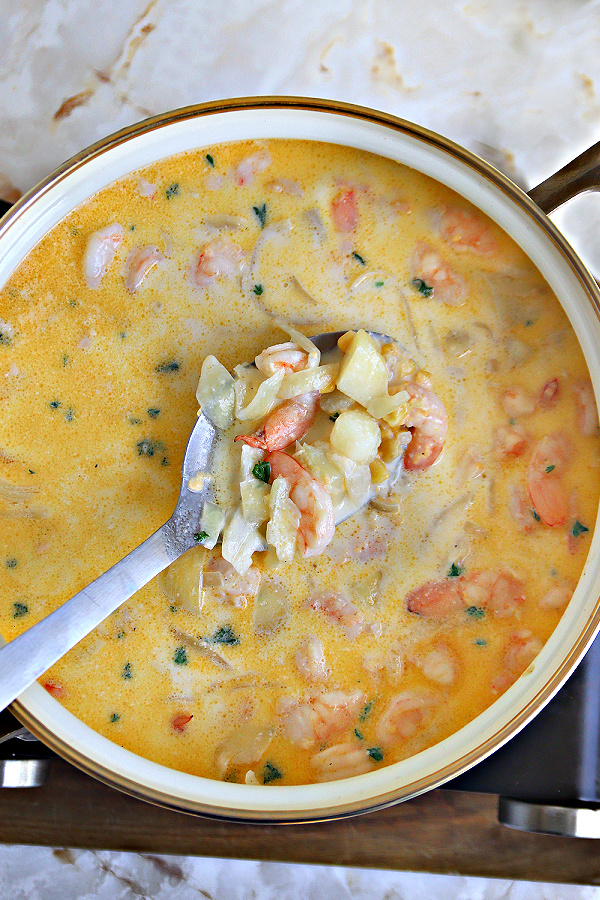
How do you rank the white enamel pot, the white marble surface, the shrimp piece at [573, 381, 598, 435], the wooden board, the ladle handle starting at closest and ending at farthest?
the ladle handle
the white enamel pot
the shrimp piece at [573, 381, 598, 435]
the wooden board
the white marble surface

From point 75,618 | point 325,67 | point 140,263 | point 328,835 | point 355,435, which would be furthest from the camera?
point 325,67

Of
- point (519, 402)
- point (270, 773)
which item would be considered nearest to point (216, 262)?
point (519, 402)

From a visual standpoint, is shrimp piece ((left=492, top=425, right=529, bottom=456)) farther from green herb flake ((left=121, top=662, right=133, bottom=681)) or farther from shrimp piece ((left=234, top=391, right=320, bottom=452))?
green herb flake ((left=121, top=662, right=133, bottom=681))

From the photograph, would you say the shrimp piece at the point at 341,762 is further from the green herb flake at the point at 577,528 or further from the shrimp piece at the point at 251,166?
the shrimp piece at the point at 251,166

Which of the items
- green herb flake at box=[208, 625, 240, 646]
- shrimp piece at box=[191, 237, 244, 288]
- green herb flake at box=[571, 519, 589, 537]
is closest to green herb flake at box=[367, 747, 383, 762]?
green herb flake at box=[208, 625, 240, 646]

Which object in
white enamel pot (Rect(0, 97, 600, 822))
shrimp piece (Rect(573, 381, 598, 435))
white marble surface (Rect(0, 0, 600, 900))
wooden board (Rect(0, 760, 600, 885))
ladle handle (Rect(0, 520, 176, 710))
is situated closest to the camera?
ladle handle (Rect(0, 520, 176, 710))

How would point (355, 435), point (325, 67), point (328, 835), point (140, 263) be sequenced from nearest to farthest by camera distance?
point (355, 435) → point (140, 263) → point (328, 835) → point (325, 67)

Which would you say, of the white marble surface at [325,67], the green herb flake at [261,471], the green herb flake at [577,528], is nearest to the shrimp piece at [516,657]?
the green herb flake at [577,528]

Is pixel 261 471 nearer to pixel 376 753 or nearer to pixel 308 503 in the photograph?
pixel 308 503

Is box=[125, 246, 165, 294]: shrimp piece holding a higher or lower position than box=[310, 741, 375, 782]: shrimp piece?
higher
